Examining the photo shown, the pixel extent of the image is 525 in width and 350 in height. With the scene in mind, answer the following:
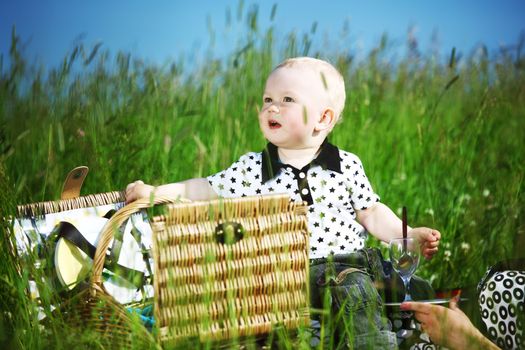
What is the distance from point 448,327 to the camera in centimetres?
202

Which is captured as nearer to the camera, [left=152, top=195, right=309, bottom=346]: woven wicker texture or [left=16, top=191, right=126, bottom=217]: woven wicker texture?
[left=152, top=195, right=309, bottom=346]: woven wicker texture

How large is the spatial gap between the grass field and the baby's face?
23 centimetres

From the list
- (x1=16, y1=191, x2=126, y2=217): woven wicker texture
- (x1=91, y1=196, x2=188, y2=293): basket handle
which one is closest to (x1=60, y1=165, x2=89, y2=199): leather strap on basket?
(x1=16, y1=191, x2=126, y2=217): woven wicker texture

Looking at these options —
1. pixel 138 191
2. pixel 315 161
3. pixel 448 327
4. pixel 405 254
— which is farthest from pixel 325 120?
pixel 448 327

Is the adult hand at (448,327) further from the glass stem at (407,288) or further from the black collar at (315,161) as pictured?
the black collar at (315,161)

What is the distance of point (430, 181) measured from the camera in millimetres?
3383

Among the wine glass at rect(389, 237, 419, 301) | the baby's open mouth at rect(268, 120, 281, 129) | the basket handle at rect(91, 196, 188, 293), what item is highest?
the baby's open mouth at rect(268, 120, 281, 129)

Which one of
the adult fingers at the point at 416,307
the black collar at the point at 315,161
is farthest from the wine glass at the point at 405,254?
the black collar at the point at 315,161

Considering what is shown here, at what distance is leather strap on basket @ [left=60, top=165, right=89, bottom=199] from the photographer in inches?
98.2

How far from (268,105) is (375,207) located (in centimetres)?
50

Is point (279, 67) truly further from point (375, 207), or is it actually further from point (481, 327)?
point (481, 327)

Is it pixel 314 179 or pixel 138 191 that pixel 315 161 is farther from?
pixel 138 191

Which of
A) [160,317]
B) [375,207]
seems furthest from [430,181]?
[160,317]

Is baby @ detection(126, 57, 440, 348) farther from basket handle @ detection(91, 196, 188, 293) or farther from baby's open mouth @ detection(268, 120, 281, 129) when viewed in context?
basket handle @ detection(91, 196, 188, 293)
